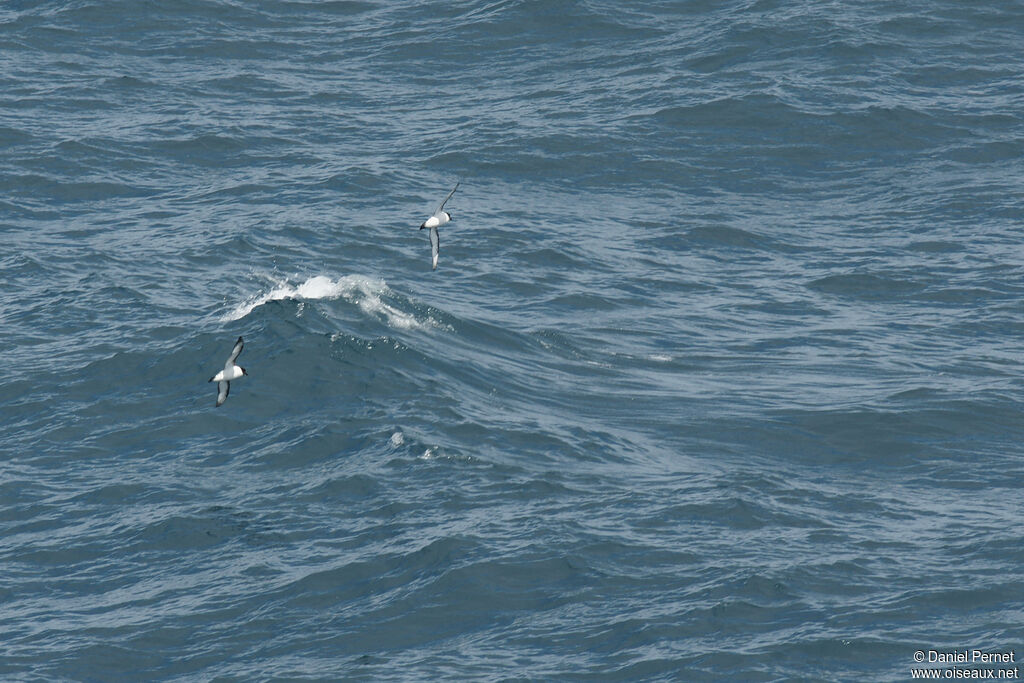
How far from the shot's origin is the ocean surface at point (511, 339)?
45.2 m

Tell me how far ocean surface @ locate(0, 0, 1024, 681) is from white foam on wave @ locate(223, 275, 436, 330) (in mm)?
211

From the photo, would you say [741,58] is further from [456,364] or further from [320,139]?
[456,364]

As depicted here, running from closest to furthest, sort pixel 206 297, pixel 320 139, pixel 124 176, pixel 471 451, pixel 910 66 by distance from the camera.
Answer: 1. pixel 471 451
2. pixel 206 297
3. pixel 124 176
4. pixel 320 139
5. pixel 910 66

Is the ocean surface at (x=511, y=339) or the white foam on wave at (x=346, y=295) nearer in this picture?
the ocean surface at (x=511, y=339)

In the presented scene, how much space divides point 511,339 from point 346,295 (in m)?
6.66

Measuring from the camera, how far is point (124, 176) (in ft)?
247

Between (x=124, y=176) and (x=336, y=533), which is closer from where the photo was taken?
(x=336, y=533)

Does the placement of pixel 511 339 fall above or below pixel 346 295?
below

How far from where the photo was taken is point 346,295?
207 ft

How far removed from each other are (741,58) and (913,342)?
91.9ft

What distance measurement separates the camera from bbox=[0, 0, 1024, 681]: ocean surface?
4516cm

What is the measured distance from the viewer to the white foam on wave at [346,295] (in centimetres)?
6225

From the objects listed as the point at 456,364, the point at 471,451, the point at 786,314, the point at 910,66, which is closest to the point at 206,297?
the point at 456,364

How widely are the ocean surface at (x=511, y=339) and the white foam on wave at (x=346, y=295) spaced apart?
0.21m
